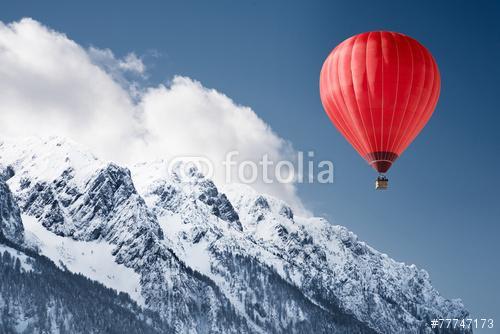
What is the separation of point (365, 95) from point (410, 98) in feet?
13.7

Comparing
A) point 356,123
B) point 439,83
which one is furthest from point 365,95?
Result: point 439,83

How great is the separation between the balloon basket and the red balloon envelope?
1.30 m

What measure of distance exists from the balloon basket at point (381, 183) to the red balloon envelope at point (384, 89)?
130 centimetres

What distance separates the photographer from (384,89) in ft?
208

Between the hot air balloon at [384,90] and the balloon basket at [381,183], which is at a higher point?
the hot air balloon at [384,90]

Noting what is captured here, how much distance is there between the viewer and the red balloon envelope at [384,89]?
208 ft

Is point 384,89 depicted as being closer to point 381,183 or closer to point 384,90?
point 384,90

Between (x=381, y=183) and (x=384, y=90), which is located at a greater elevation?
(x=384, y=90)

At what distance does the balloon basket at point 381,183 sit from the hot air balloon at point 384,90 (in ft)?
0.47

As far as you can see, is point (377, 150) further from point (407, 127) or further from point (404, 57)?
point (404, 57)

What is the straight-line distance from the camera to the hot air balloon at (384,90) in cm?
6325

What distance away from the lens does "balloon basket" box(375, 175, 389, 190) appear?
60969 mm

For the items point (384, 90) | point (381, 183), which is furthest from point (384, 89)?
point (381, 183)

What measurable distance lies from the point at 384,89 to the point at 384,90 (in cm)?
9
